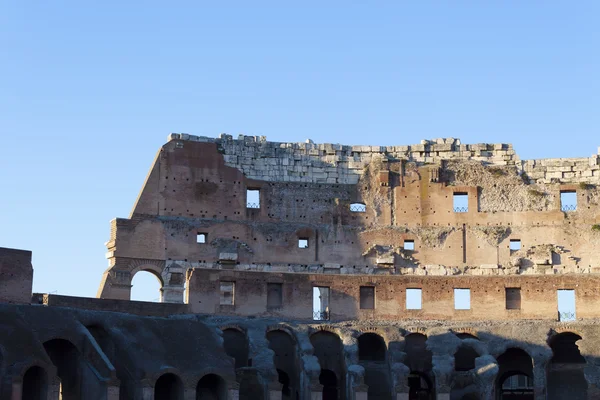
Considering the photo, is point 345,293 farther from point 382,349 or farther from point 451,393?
point 451,393

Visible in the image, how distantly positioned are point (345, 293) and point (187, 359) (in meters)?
8.50

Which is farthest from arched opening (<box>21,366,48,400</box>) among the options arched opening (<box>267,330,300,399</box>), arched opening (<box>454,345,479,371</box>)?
arched opening (<box>454,345,479,371</box>)

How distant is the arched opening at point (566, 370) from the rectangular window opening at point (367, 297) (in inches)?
286

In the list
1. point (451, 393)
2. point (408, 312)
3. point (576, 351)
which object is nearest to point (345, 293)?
point (408, 312)

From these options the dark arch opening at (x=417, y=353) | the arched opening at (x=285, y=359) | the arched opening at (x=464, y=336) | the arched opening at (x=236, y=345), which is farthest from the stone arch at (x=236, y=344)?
the arched opening at (x=464, y=336)

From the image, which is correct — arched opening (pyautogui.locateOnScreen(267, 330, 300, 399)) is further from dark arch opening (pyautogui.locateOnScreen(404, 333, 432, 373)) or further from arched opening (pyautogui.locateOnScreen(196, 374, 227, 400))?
dark arch opening (pyautogui.locateOnScreen(404, 333, 432, 373))

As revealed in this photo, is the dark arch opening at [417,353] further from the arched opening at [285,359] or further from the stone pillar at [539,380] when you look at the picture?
the arched opening at [285,359]

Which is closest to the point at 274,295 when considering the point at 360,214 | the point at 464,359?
the point at 360,214

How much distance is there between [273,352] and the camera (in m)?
40.5

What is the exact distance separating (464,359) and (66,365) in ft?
49.9

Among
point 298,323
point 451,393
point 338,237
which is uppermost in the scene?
point 338,237

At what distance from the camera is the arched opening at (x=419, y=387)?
43.3 m

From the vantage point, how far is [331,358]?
42.3 meters

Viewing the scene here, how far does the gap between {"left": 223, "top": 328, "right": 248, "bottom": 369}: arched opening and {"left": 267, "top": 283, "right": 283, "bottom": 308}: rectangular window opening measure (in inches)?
91.1
